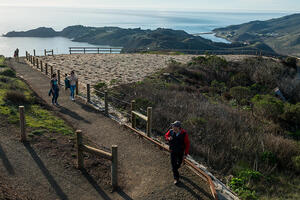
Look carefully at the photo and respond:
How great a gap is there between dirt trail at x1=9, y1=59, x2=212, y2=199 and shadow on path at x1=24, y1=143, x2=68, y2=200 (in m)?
1.52

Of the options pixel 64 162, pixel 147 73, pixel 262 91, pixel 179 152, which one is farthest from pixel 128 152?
pixel 262 91

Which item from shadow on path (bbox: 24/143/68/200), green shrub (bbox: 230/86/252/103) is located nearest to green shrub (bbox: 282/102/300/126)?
green shrub (bbox: 230/86/252/103)

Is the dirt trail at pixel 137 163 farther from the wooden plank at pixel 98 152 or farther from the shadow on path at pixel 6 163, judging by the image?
the shadow on path at pixel 6 163

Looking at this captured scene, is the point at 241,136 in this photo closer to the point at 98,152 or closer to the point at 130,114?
the point at 130,114

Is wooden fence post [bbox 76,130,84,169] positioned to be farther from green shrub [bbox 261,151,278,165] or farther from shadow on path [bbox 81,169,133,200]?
green shrub [bbox 261,151,278,165]

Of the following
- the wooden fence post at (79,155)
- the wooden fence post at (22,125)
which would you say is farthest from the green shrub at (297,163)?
the wooden fence post at (22,125)

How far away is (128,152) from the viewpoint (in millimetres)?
9055

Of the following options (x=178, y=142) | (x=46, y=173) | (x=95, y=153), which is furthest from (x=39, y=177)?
(x=178, y=142)

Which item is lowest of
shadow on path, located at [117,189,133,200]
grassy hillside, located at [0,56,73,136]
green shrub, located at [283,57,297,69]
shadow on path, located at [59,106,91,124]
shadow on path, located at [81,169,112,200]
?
shadow on path, located at [117,189,133,200]

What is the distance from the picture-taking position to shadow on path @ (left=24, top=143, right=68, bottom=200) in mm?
6474

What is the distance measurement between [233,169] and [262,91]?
17.5m

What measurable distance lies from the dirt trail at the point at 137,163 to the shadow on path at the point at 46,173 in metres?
1.52

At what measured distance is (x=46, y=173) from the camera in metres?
7.23

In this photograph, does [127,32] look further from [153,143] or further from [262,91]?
[153,143]
